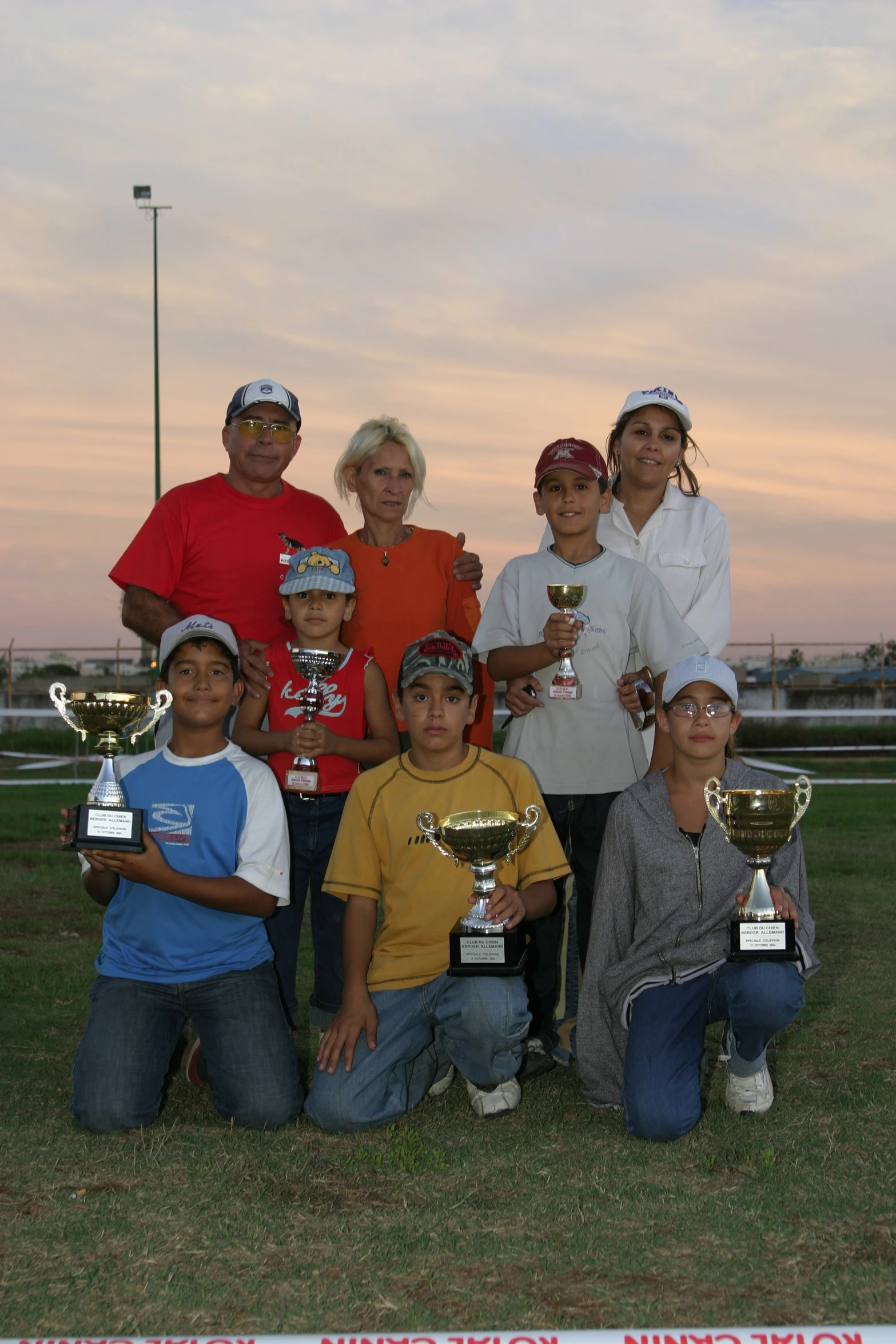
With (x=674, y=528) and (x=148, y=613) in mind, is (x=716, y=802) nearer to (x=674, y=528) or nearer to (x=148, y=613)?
(x=674, y=528)

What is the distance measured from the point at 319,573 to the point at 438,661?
592mm

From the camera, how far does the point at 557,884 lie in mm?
4453

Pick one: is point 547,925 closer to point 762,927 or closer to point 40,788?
point 762,927

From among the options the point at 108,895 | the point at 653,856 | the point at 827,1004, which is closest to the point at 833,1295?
the point at 653,856

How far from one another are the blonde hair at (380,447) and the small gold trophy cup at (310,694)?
735 mm

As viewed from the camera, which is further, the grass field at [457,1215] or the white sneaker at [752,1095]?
the white sneaker at [752,1095]

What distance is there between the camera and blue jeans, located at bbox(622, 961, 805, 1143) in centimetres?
355

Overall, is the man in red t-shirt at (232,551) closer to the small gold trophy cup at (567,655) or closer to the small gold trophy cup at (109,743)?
the small gold trophy cup at (567,655)

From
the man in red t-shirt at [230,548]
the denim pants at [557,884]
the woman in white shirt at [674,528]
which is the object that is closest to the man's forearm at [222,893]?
the denim pants at [557,884]

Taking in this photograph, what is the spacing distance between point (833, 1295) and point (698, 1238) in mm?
352

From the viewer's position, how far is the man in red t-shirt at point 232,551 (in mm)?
4754

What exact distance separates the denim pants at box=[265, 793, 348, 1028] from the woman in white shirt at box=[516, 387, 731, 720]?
123 centimetres

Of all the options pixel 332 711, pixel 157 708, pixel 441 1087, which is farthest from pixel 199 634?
pixel 441 1087

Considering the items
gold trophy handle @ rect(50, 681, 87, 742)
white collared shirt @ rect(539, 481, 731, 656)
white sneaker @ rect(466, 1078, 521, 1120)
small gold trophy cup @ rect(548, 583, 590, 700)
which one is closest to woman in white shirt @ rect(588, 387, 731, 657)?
white collared shirt @ rect(539, 481, 731, 656)
